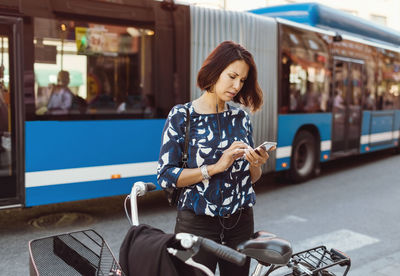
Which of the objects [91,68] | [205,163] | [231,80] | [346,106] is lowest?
[205,163]

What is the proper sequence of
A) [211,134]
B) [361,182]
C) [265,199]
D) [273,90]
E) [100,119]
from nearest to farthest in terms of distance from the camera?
[211,134], [100,119], [265,199], [273,90], [361,182]

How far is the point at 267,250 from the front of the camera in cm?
178

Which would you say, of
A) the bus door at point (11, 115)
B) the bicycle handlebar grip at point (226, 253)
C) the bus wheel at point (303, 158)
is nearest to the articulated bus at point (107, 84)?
the bus door at point (11, 115)

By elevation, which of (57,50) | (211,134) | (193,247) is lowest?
(193,247)

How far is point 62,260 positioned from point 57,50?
13.4ft

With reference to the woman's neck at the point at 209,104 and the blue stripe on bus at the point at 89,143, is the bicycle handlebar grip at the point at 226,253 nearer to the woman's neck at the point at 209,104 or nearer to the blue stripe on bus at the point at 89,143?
the woman's neck at the point at 209,104

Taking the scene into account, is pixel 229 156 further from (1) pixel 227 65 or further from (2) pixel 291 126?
(2) pixel 291 126

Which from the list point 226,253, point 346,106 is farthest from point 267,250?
point 346,106

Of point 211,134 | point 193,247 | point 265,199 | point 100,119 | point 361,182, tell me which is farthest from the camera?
point 361,182

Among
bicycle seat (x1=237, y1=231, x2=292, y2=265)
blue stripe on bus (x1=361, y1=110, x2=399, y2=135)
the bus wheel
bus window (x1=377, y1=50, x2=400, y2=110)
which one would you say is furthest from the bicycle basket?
bus window (x1=377, y1=50, x2=400, y2=110)

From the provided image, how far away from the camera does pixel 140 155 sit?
19.8 feet

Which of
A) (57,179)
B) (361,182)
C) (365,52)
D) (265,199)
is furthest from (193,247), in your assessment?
(365,52)

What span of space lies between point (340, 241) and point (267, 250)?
3772 mm

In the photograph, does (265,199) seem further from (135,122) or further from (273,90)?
(135,122)
